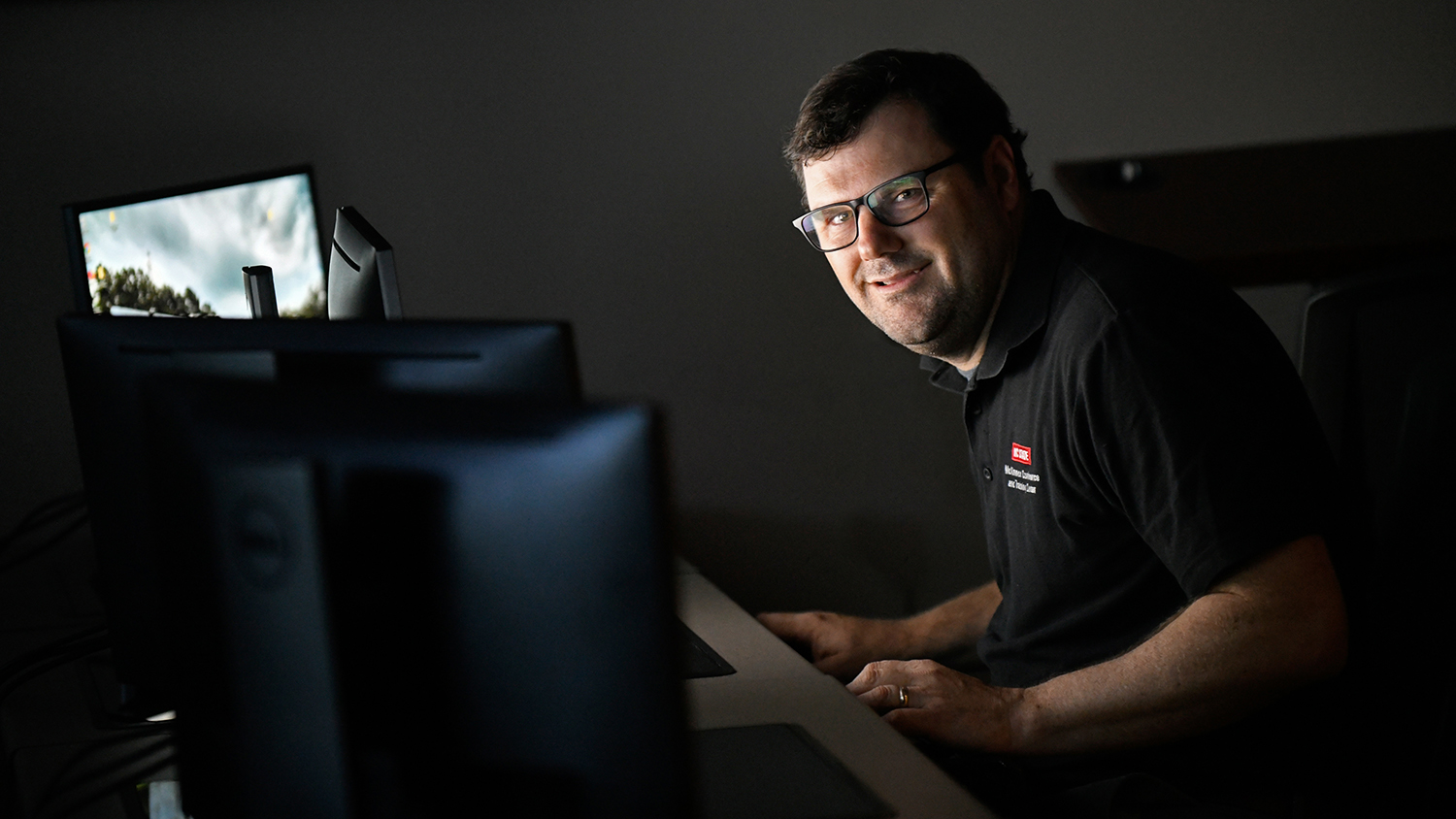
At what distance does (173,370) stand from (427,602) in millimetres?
278

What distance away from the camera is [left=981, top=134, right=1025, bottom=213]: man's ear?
5.18 feet

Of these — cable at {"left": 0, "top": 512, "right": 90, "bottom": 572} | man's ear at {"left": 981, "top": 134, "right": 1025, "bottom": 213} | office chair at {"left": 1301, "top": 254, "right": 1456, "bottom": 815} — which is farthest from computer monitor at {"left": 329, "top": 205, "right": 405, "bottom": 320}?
office chair at {"left": 1301, "top": 254, "right": 1456, "bottom": 815}

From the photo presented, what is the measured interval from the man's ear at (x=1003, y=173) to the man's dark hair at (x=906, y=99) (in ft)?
0.04

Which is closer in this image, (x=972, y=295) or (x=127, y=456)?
(x=127, y=456)

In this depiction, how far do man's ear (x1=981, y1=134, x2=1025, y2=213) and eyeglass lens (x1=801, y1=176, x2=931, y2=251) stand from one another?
11cm

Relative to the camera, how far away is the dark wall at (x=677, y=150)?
2078 millimetres

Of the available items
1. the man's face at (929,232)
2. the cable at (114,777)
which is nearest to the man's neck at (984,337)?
the man's face at (929,232)

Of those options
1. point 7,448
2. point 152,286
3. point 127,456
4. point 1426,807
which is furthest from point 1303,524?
point 7,448

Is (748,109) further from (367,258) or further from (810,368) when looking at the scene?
(367,258)

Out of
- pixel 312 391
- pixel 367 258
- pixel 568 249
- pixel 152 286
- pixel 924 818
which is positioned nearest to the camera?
pixel 312 391

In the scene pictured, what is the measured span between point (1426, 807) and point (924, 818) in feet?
1.42

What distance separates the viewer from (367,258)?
1342 millimetres

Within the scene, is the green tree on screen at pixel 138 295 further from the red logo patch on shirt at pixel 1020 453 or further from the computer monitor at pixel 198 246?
the red logo patch on shirt at pixel 1020 453

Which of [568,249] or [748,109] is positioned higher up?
[748,109]
